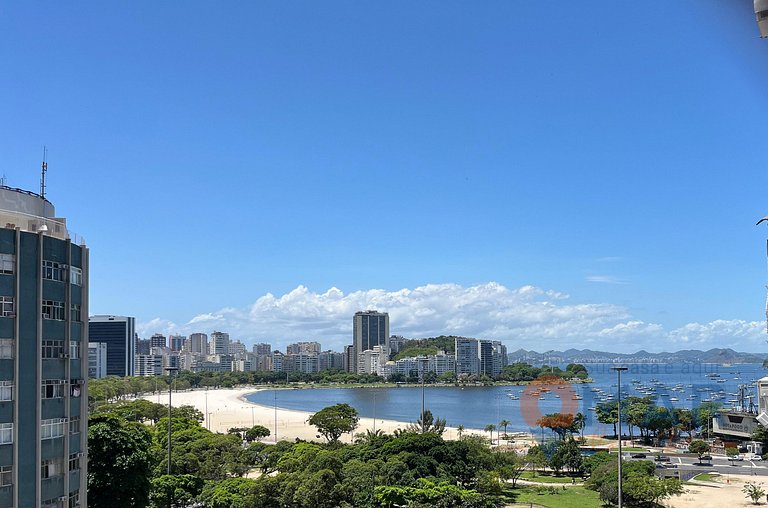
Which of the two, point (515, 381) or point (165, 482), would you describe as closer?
point (165, 482)

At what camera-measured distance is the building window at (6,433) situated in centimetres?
1525

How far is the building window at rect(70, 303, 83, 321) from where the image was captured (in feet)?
57.5

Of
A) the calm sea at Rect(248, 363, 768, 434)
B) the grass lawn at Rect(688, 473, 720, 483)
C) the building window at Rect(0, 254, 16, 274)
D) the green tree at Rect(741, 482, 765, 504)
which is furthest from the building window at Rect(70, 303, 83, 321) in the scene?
the calm sea at Rect(248, 363, 768, 434)

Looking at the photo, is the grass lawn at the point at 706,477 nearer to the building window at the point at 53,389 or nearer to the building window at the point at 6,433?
the building window at the point at 53,389

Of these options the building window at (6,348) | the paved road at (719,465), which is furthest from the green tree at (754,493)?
the building window at (6,348)

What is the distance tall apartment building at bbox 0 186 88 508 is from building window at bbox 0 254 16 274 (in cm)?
2

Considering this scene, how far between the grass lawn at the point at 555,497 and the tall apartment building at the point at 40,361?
23.5 meters

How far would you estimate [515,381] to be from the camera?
188m

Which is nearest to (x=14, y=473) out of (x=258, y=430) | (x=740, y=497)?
(x=740, y=497)

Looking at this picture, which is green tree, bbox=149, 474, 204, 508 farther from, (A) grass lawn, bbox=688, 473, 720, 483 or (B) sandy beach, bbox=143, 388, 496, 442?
(B) sandy beach, bbox=143, 388, 496, 442

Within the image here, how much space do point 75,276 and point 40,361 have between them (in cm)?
258

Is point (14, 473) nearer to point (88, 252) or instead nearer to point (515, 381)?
point (88, 252)

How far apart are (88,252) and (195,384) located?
534ft

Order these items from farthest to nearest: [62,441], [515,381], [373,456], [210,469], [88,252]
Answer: [515,381] < [210,469] < [373,456] < [88,252] < [62,441]
